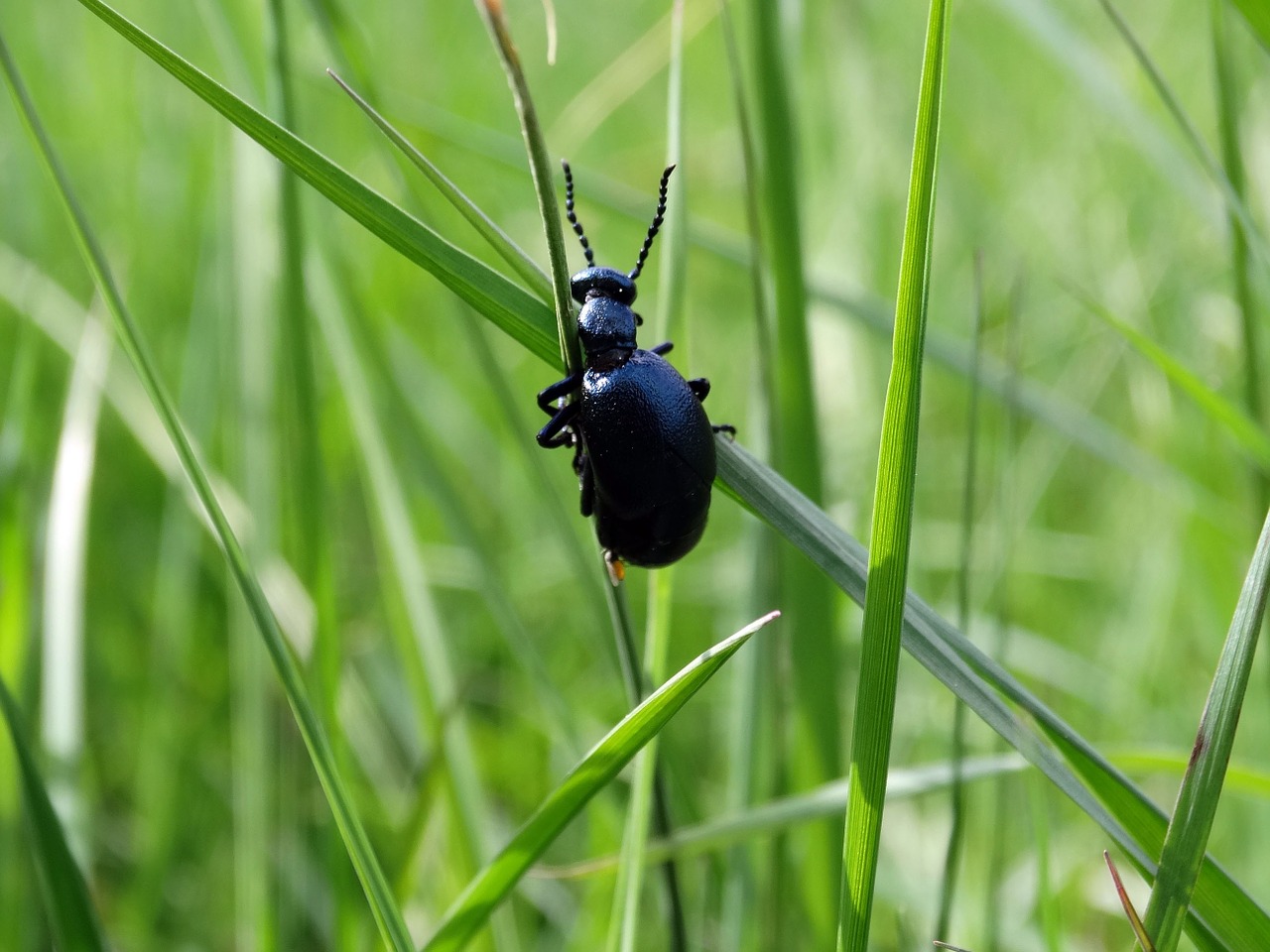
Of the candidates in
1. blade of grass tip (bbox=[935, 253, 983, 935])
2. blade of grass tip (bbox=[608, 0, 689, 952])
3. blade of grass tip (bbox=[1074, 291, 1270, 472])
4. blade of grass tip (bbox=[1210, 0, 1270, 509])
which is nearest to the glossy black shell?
blade of grass tip (bbox=[608, 0, 689, 952])

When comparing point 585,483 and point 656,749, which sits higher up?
point 585,483

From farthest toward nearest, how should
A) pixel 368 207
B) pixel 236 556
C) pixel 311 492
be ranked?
pixel 311 492 → pixel 236 556 → pixel 368 207

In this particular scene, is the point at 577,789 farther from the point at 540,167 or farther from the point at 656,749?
the point at 540,167

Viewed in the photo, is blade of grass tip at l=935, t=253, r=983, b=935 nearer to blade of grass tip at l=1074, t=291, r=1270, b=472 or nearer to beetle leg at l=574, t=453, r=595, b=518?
blade of grass tip at l=1074, t=291, r=1270, b=472

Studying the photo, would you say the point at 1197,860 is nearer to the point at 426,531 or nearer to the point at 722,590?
the point at 722,590

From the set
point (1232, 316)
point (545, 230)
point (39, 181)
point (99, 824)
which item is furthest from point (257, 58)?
point (1232, 316)

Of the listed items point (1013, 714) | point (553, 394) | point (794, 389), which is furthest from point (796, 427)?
point (1013, 714)

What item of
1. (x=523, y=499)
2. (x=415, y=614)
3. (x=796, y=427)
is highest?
(x=523, y=499)
